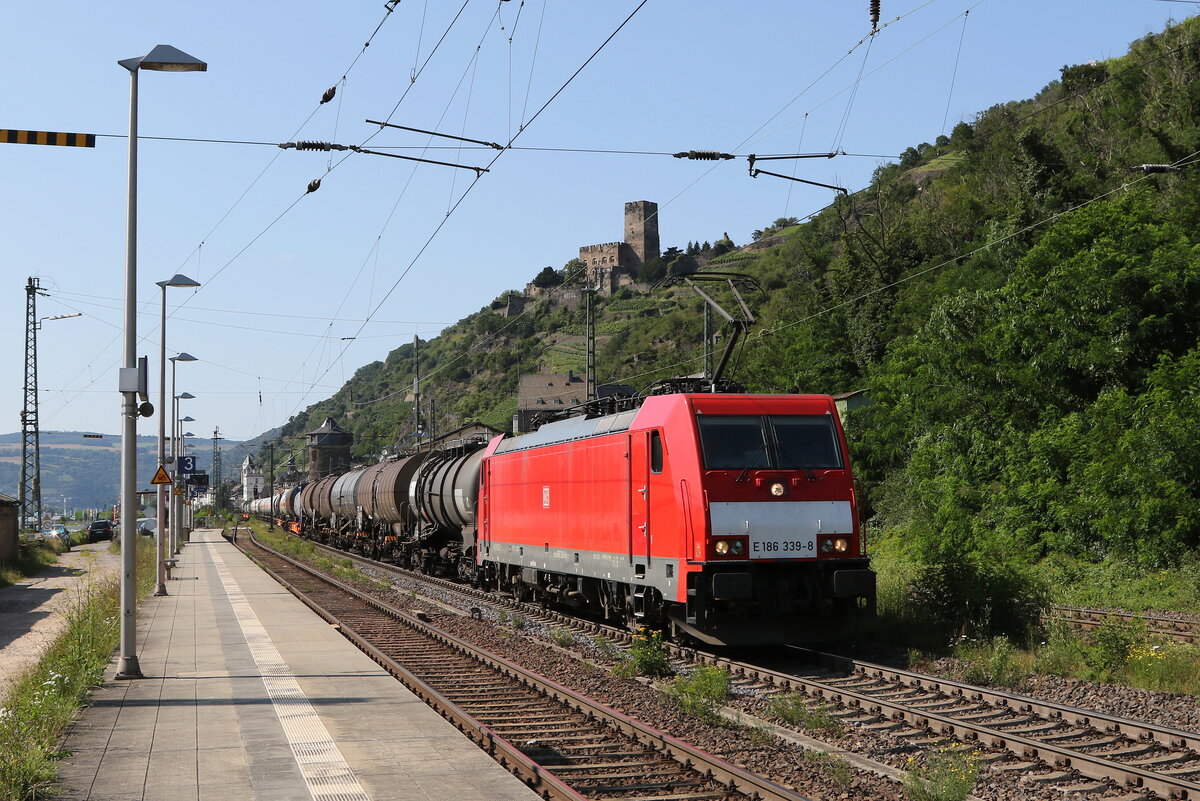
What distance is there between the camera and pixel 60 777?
8.59 meters

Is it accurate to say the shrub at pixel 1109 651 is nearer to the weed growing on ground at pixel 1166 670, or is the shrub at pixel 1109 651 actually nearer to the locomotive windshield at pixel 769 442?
the weed growing on ground at pixel 1166 670

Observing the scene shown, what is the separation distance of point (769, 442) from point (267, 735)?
765 centimetres

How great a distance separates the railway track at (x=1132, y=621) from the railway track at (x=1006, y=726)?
4365 millimetres

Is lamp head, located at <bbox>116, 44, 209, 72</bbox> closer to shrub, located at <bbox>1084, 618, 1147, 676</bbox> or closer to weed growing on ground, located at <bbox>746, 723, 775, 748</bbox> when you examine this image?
weed growing on ground, located at <bbox>746, 723, 775, 748</bbox>

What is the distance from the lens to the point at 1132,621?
15.6 m

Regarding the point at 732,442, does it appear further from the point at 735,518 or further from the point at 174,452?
the point at 174,452

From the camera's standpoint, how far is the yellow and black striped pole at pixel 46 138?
13453mm

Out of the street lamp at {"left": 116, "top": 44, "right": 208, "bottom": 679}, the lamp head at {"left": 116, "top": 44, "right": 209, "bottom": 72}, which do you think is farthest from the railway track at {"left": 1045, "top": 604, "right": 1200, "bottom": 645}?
the lamp head at {"left": 116, "top": 44, "right": 209, "bottom": 72}

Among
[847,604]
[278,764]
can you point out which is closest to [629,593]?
[847,604]

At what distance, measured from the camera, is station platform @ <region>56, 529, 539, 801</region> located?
828cm

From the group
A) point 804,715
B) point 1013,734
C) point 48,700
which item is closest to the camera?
point 1013,734

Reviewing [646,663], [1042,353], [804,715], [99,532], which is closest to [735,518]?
[646,663]

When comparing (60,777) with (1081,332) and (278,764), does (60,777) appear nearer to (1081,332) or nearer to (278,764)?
(278,764)

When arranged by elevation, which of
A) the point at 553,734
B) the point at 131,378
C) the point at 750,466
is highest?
the point at 131,378
